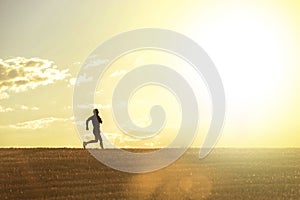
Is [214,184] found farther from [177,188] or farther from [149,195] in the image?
[149,195]

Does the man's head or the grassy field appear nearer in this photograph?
the grassy field

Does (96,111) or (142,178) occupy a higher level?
(96,111)

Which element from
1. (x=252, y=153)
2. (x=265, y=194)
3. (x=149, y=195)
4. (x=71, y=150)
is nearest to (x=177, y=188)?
(x=149, y=195)

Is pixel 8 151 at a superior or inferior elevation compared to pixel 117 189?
superior

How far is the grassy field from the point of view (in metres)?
27.4

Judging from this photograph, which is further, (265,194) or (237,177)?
(237,177)

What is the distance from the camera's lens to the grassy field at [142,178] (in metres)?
27.4

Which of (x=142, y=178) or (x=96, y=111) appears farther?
(x=96, y=111)

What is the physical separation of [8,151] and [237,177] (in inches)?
566

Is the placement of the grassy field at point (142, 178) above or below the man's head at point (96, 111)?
below

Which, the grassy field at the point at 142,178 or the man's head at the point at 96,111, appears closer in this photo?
the grassy field at the point at 142,178

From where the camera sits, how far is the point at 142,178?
30.5 m

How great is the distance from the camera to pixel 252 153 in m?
40.3

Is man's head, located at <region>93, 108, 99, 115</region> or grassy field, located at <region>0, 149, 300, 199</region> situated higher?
man's head, located at <region>93, 108, 99, 115</region>
